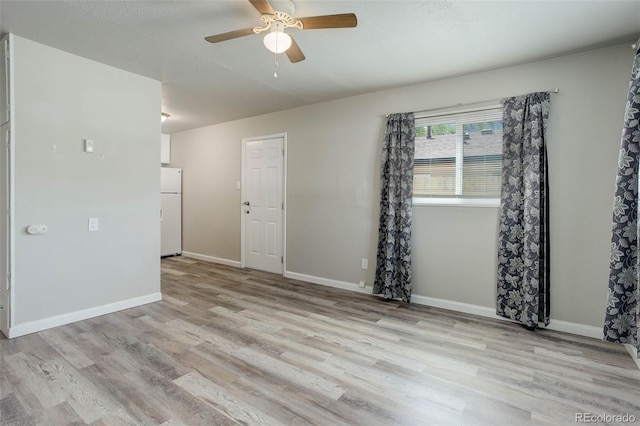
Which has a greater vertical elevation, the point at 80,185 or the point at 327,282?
the point at 80,185

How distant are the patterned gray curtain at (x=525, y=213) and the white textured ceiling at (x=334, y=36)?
0.53 metres

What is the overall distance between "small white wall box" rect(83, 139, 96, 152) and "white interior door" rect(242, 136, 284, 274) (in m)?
2.34

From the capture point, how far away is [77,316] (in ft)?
9.91

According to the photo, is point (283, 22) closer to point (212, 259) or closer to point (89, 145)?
point (89, 145)

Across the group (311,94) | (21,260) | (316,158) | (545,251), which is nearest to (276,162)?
(316,158)

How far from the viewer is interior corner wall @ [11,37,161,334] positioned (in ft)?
8.86

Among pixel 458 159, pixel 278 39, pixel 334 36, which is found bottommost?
pixel 458 159

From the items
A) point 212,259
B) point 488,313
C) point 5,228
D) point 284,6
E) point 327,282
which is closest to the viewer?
point 284,6

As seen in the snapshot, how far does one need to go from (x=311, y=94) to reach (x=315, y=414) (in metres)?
3.41

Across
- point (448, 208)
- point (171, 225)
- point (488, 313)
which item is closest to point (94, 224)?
Answer: point (171, 225)

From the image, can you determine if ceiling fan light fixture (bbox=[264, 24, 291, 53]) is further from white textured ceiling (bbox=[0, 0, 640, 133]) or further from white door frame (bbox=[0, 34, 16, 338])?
white door frame (bbox=[0, 34, 16, 338])

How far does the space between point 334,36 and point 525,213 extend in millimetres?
2268

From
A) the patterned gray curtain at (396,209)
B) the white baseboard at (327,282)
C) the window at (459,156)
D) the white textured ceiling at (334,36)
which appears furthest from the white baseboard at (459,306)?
the white textured ceiling at (334,36)

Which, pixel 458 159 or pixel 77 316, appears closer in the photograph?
pixel 77 316
